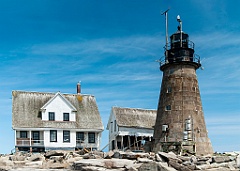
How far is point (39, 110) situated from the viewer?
38969 millimetres

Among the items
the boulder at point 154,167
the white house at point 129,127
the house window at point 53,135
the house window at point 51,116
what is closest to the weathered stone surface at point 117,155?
the boulder at point 154,167

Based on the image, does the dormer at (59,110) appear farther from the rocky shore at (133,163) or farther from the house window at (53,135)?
the rocky shore at (133,163)

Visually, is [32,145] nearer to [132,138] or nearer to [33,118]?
[33,118]

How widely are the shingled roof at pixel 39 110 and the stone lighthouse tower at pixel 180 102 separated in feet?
25.0

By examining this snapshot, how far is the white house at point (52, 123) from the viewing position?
37.7 m

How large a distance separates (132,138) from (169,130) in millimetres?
9668

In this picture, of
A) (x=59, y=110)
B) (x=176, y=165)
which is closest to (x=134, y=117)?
(x=59, y=110)

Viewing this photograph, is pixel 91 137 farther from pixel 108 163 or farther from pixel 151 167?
pixel 151 167

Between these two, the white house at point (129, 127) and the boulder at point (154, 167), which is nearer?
the boulder at point (154, 167)

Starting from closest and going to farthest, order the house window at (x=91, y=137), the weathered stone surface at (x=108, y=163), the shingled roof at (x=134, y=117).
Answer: the weathered stone surface at (x=108, y=163) → the house window at (x=91, y=137) → the shingled roof at (x=134, y=117)

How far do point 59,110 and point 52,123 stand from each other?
158cm

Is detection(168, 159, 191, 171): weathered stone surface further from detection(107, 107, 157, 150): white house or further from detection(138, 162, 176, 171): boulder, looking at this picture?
detection(107, 107, 157, 150): white house

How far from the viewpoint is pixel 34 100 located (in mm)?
39750

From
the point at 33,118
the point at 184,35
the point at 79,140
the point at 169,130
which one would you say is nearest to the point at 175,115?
the point at 169,130
